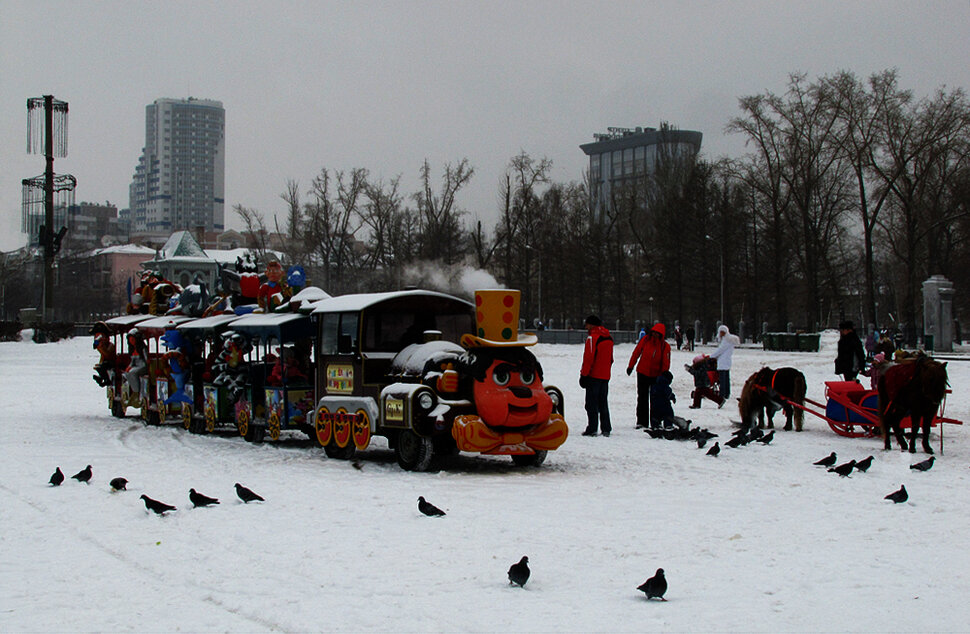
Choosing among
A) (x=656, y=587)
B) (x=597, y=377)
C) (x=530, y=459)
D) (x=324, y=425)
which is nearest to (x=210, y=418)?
(x=324, y=425)

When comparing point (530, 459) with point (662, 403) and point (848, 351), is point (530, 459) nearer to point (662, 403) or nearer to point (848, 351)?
point (662, 403)

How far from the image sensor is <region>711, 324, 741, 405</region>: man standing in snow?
20.8 meters

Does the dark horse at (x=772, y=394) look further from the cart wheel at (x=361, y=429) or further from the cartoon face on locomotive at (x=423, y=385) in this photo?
the cart wheel at (x=361, y=429)

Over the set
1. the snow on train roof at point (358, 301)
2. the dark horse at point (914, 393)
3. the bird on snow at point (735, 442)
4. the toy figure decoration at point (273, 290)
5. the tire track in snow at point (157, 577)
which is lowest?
the tire track in snow at point (157, 577)

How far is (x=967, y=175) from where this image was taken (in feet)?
172

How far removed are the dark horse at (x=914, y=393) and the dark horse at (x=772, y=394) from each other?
3.07 m

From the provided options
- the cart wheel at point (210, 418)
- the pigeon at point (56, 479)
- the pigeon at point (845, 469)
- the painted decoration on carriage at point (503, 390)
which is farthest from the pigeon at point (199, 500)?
the cart wheel at point (210, 418)

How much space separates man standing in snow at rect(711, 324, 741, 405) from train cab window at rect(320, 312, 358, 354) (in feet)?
31.3

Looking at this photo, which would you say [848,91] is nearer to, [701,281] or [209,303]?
[701,281]

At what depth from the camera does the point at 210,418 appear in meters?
17.0

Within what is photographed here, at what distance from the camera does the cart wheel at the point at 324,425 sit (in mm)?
13422

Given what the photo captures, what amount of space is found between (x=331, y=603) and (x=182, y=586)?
1136 mm

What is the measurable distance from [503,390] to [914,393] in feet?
18.7

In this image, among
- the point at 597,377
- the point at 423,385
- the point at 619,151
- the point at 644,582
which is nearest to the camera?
the point at 644,582
